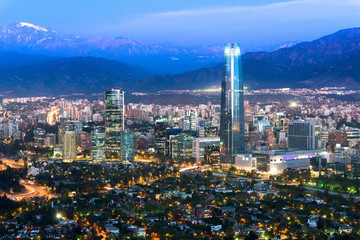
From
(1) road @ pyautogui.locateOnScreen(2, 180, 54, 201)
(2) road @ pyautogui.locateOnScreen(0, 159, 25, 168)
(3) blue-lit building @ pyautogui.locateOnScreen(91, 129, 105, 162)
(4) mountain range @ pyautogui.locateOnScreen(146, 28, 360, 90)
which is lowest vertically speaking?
(1) road @ pyautogui.locateOnScreen(2, 180, 54, 201)

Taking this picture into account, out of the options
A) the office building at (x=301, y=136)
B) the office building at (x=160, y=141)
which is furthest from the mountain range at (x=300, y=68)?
the office building at (x=160, y=141)

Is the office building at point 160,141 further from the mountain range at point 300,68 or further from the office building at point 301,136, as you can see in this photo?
the mountain range at point 300,68

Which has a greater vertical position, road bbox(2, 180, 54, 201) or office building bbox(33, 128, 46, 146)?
office building bbox(33, 128, 46, 146)

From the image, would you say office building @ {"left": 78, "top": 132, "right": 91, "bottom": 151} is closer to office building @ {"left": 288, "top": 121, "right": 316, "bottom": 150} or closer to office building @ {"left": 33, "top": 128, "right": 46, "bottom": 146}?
office building @ {"left": 33, "top": 128, "right": 46, "bottom": 146}

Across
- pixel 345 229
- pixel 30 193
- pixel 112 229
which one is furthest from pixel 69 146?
pixel 345 229

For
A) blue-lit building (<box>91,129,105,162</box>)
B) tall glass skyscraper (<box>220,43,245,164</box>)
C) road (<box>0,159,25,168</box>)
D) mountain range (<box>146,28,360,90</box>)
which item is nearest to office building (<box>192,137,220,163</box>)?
tall glass skyscraper (<box>220,43,245,164</box>)

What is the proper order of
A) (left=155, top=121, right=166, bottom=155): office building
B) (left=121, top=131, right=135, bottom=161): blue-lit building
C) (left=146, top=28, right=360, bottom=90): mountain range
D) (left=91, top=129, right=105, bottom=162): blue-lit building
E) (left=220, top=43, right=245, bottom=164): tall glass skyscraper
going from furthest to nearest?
(left=146, top=28, right=360, bottom=90): mountain range → (left=155, top=121, right=166, bottom=155): office building → (left=91, top=129, right=105, bottom=162): blue-lit building → (left=121, top=131, right=135, bottom=161): blue-lit building → (left=220, top=43, right=245, bottom=164): tall glass skyscraper

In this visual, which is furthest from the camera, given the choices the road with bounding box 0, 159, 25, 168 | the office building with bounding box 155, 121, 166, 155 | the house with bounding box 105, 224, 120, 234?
the office building with bounding box 155, 121, 166, 155
